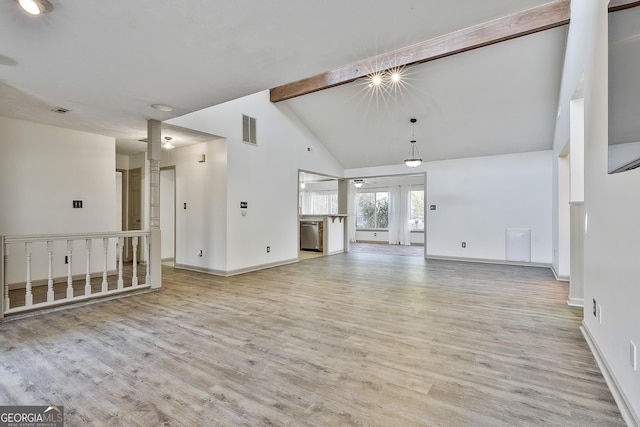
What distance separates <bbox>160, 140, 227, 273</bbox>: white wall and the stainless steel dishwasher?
3703mm

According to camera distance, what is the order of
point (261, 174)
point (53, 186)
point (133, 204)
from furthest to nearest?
A: point (133, 204) < point (261, 174) < point (53, 186)

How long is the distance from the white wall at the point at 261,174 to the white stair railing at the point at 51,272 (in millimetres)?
1530

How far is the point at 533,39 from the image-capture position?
421cm

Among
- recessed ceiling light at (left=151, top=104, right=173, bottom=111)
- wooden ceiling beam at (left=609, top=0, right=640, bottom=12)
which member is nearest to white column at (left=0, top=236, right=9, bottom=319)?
recessed ceiling light at (left=151, top=104, right=173, bottom=111)

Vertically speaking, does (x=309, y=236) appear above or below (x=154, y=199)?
below

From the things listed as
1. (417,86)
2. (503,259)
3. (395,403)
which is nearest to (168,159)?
(417,86)

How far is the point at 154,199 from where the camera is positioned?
14.5 ft

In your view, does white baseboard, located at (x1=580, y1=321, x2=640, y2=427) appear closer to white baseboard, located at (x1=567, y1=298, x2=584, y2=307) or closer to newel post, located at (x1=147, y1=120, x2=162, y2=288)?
Answer: white baseboard, located at (x1=567, y1=298, x2=584, y2=307)

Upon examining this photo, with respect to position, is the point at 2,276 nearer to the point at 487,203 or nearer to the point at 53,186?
the point at 53,186

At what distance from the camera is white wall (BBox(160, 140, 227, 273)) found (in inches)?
215

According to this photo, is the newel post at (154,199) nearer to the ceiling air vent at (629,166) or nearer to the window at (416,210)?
the ceiling air vent at (629,166)

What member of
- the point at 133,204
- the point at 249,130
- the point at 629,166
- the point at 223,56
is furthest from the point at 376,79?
the point at 133,204

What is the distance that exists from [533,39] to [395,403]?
4918 millimetres

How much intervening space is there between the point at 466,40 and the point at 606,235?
10.8 feet
